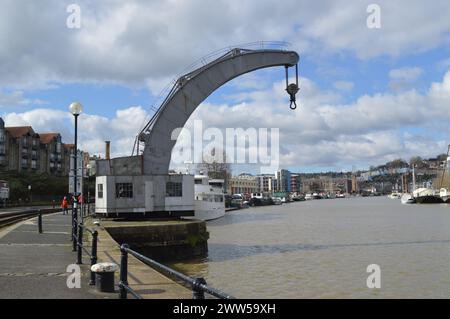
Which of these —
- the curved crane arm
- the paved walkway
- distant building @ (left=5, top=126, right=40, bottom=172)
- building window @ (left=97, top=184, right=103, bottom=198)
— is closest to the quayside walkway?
the paved walkway

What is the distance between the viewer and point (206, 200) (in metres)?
57.9

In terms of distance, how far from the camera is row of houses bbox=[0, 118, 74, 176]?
9656 cm

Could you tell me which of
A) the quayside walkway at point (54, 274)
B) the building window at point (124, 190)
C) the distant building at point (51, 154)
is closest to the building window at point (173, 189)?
the building window at point (124, 190)

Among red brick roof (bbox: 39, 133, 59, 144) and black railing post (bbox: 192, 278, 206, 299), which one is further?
red brick roof (bbox: 39, 133, 59, 144)

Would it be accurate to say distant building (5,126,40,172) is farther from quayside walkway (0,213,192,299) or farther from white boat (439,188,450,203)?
white boat (439,188,450,203)

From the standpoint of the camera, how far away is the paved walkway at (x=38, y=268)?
8.48 metres

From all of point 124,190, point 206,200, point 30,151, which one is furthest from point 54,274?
point 30,151

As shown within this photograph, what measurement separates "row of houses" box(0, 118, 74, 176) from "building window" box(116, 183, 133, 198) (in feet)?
241

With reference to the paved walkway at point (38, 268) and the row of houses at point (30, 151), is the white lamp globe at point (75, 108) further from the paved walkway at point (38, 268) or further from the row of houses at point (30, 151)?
the row of houses at point (30, 151)

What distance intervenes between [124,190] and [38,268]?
15.8 metres

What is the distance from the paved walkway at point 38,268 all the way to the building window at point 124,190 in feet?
28.2

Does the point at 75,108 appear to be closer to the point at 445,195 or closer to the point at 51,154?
the point at 51,154
